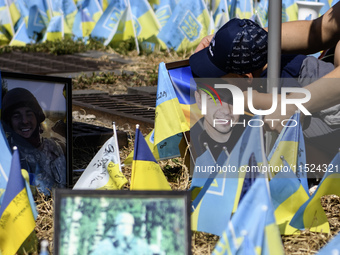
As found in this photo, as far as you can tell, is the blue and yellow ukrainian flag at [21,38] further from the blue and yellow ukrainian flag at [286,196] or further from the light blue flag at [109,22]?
the blue and yellow ukrainian flag at [286,196]

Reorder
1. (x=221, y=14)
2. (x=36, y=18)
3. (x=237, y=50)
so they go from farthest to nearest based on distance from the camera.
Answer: (x=36, y=18), (x=221, y=14), (x=237, y=50)

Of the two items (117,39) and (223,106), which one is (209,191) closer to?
(223,106)

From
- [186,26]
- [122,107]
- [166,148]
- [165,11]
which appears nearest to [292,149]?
[166,148]

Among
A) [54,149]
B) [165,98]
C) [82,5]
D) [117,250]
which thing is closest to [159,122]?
[165,98]

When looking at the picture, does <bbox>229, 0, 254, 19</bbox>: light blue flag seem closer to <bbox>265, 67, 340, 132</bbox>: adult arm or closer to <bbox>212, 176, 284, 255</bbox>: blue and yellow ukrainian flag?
<bbox>265, 67, 340, 132</bbox>: adult arm

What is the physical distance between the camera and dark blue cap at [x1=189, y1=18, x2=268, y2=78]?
3.32 m

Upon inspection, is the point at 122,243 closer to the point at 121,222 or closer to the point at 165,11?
the point at 121,222

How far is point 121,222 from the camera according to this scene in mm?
2131

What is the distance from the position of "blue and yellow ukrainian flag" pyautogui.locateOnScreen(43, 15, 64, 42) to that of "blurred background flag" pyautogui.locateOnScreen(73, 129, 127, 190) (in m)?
9.24

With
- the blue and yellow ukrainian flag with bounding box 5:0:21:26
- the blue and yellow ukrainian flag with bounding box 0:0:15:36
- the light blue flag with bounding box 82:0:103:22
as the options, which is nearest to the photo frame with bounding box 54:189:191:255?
the light blue flag with bounding box 82:0:103:22

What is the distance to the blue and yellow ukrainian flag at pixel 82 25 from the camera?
12266mm

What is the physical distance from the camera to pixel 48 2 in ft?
42.9

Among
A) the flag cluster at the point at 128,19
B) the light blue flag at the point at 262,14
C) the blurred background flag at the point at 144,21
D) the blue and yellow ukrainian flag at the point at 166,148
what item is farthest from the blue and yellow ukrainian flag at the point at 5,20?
the blue and yellow ukrainian flag at the point at 166,148

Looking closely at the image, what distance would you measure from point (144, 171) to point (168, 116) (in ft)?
2.20
